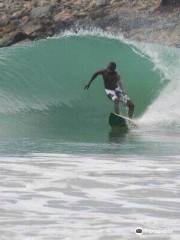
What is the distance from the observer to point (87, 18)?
140 feet

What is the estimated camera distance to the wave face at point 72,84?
16.9 meters

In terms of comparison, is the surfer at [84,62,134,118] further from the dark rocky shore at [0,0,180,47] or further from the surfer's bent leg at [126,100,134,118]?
the dark rocky shore at [0,0,180,47]

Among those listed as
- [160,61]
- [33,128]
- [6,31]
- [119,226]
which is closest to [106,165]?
[119,226]

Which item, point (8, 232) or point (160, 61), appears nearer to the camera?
point (8, 232)

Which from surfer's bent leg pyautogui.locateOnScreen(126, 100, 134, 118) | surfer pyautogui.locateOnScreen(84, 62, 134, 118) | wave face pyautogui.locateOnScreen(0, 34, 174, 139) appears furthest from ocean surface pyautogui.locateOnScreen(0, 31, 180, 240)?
surfer pyautogui.locateOnScreen(84, 62, 134, 118)

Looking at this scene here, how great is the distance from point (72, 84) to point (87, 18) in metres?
22.1

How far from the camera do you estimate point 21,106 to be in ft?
59.9

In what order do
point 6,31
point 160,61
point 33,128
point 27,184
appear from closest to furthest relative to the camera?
point 27,184 → point 33,128 → point 160,61 → point 6,31

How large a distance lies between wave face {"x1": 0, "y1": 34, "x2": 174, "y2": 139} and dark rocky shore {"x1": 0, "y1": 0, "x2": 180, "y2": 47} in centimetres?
1325

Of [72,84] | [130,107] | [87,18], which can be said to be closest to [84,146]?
[130,107]

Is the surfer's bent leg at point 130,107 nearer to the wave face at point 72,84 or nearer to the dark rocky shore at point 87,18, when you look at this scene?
the wave face at point 72,84

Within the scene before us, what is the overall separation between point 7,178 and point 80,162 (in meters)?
1.62

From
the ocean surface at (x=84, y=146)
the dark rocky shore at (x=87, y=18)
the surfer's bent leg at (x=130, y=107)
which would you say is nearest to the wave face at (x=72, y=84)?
the ocean surface at (x=84, y=146)

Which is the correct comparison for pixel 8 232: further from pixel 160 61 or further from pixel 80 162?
pixel 160 61
